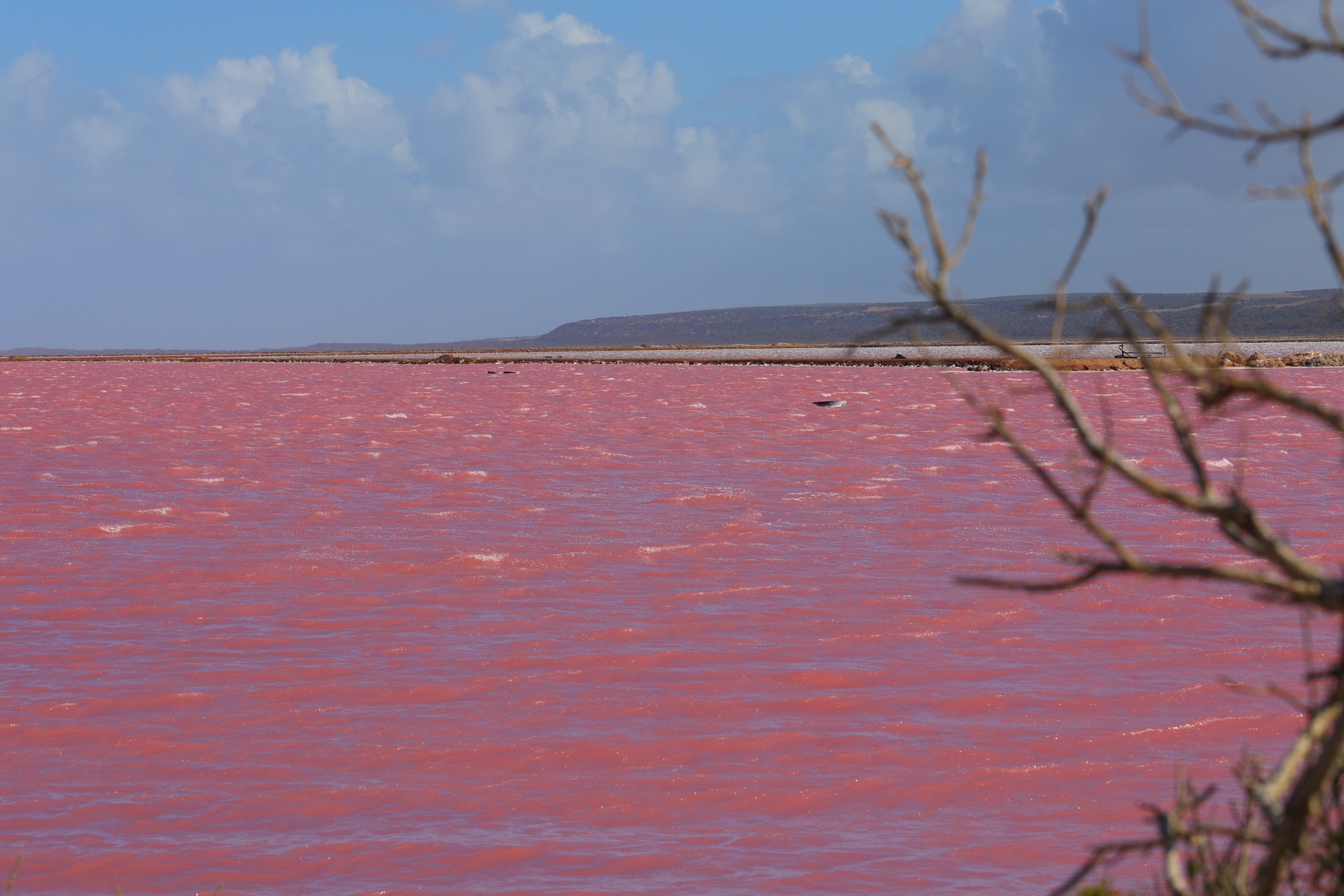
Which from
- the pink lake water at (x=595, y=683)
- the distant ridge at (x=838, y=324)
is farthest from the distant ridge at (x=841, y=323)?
the pink lake water at (x=595, y=683)

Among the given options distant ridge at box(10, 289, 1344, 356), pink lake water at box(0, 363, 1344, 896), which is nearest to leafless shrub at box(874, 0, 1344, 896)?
pink lake water at box(0, 363, 1344, 896)

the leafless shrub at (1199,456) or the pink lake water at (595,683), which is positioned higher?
the leafless shrub at (1199,456)

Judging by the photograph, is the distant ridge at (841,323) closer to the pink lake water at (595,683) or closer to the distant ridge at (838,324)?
the distant ridge at (838,324)

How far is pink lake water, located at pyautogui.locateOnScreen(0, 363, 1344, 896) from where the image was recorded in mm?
4836

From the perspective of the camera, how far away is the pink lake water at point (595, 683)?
4836mm

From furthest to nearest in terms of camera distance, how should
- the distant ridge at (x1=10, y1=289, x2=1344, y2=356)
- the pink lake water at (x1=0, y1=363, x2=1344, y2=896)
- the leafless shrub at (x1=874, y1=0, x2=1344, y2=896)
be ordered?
the distant ridge at (x1=10, y1=289, x2=1344, y2=356)
the pink lake water at (x1=0, y1=363, x2=1344, y2=896)
the leafless shrub at (x1=874, y1=0, x2=1344, y2=896)

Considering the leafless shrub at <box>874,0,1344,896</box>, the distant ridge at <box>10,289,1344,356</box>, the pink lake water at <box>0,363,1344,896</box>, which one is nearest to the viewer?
the leafless shrub at <box>874,0,1344,896</box>

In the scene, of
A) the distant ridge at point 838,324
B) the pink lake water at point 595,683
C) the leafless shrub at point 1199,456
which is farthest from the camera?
the distant ridge at point 838,324

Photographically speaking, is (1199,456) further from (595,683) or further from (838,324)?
(838,324)

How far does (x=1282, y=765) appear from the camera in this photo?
90.2 inches

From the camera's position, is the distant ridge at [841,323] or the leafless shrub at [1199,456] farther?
the distant ridge at [841,323]

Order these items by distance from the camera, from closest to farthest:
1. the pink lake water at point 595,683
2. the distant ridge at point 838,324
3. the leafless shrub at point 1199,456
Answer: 1. the leafless shrub at point 1199,456
2. the pink lake water at point 595,683
3. the distant ridge at point 838,324

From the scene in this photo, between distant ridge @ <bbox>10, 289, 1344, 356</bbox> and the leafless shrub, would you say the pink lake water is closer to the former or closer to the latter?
the leafless shrub

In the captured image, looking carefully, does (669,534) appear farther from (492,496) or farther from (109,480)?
(109,480)
